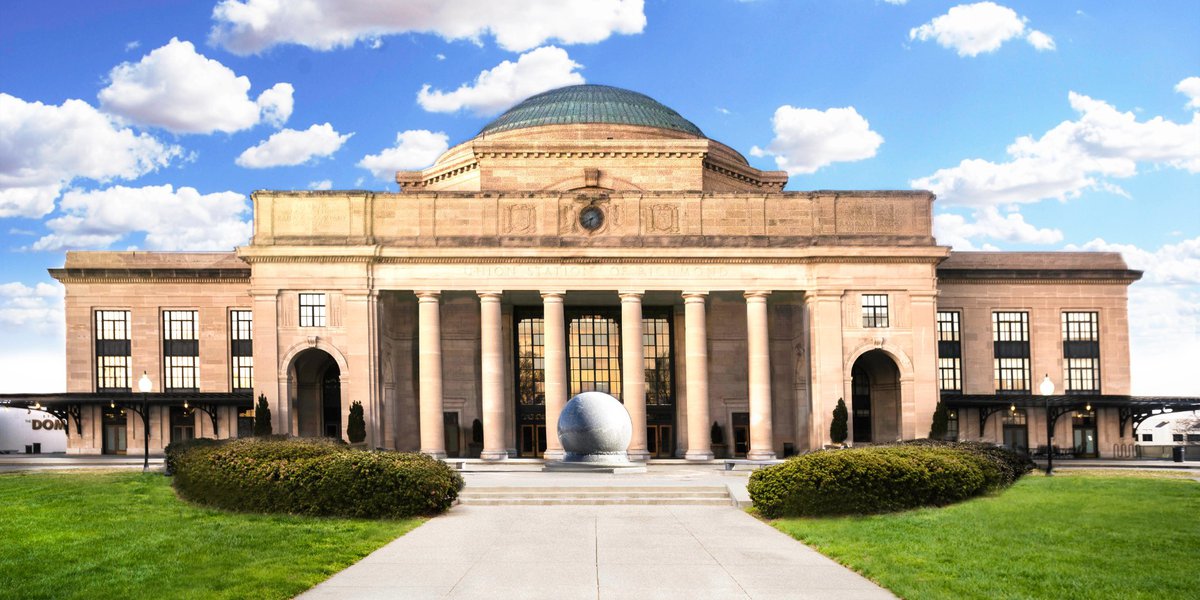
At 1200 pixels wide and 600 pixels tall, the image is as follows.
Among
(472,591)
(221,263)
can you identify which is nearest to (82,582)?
(472,591)

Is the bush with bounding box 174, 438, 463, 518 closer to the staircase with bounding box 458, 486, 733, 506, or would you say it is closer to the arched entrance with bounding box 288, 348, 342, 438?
the staircase with bounding box 458, 486, 733, 506

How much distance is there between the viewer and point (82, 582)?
1894 cm

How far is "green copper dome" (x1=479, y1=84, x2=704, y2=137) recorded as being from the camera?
243 ft

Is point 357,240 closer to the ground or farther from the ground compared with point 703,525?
farther from the ground

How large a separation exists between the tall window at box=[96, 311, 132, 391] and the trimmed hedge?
53.8 metres

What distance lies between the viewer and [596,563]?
21.2 m

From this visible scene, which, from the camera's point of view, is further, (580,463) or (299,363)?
(299,363)

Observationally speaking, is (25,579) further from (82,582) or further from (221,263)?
(221,263)

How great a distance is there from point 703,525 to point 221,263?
53.0 m

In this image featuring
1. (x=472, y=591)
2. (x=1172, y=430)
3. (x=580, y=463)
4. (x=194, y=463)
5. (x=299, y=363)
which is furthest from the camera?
(x=1172, y=430)

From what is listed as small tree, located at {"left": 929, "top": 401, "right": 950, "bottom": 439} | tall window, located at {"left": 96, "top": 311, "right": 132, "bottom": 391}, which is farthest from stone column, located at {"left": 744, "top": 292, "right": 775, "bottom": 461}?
tall window, located at {"left": 96, "top": 311, "right": 132, "bottom": 391}

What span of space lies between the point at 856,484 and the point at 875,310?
34501mm

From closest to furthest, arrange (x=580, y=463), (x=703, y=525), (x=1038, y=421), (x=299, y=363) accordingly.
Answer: (x=703, y=525), (x=580, y=463), (x=299, y=363), (x=1038, y=421)

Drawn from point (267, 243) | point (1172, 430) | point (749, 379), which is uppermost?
point (267, 243)
